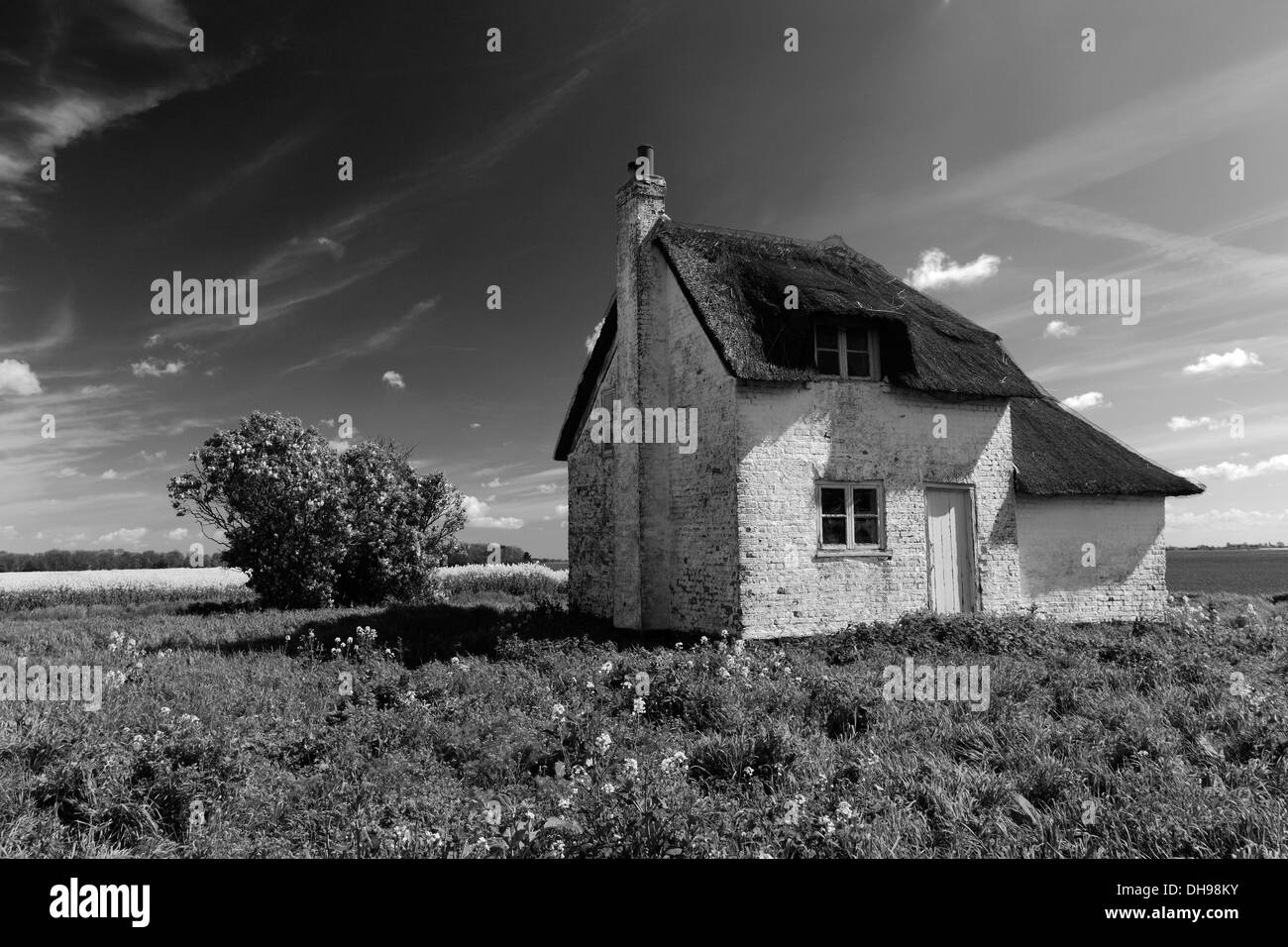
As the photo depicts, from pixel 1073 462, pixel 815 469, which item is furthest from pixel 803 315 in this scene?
pixel 1073 462

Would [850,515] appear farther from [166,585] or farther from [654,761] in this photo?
[166,585]

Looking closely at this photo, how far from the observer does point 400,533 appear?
25.1 meters

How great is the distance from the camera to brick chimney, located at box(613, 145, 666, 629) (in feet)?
48.6

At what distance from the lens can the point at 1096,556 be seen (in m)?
16.9

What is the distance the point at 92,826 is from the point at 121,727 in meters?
1.89

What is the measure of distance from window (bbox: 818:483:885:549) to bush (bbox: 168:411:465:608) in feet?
51.4

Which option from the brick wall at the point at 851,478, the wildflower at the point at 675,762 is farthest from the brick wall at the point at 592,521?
the wildflower at the point at 675,762

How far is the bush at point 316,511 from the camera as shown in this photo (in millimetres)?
23172

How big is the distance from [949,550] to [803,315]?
5.46 meters

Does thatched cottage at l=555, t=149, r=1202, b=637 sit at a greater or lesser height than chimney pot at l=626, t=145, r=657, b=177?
lesser

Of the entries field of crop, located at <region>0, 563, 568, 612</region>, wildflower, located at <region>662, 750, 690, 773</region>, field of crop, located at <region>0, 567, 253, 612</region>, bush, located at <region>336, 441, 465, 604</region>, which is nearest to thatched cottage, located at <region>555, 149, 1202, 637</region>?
wildflower, located at <region>662, 750, 690, 773</region>

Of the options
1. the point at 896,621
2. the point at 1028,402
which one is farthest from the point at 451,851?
the point at 1028,402

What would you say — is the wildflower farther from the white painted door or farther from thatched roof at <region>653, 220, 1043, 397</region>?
the white painted door
